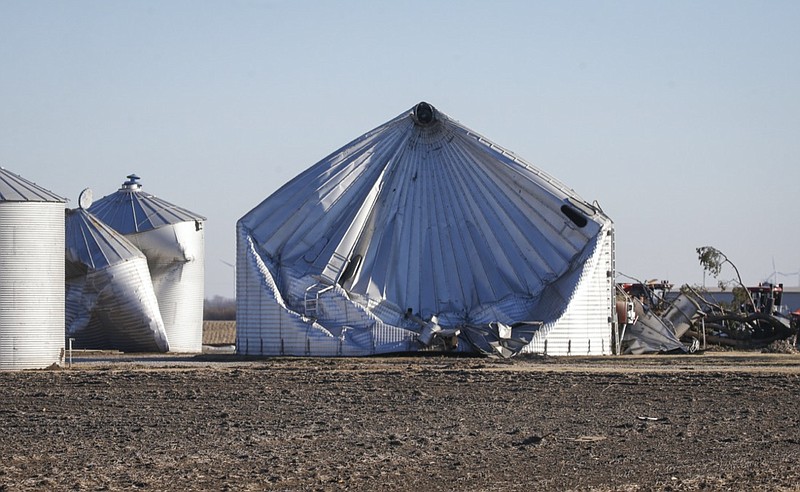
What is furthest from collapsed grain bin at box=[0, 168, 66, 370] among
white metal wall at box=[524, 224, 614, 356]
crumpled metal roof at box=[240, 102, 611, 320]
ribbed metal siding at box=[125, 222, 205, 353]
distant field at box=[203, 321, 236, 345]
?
distant field at box=[203, 321, 236, 345]

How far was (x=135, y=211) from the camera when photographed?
54.0m

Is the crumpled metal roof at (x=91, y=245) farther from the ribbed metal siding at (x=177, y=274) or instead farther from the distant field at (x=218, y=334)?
the distant field at (x=218, y=334)

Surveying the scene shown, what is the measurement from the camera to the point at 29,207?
118ft

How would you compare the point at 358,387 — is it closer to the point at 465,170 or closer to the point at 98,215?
the point at 465,170

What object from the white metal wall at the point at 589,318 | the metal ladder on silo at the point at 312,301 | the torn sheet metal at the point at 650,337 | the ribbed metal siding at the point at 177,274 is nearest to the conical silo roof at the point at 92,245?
the ribbed metal siding at the point at 177,274

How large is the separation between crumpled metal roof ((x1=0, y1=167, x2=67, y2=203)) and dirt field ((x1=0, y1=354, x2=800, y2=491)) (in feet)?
15.6

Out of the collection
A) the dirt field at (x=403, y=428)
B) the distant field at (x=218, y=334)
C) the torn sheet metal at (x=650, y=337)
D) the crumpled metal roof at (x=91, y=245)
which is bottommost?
the dirt field at (x=403, y=428)

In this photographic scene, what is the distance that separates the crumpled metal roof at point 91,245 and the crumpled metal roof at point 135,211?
2.94 m

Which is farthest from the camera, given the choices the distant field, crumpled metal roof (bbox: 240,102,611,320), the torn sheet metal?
the distant field

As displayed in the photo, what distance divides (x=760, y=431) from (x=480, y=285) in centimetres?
2368

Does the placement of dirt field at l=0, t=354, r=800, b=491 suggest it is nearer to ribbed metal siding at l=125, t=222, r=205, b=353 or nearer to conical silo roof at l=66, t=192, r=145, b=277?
conical silo roof at l=66, t=192, r=145, b=277

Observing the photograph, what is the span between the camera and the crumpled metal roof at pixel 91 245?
159 feet

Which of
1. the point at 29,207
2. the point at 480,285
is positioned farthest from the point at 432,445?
the point at 480,285

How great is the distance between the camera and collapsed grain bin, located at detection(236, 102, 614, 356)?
43312mm
